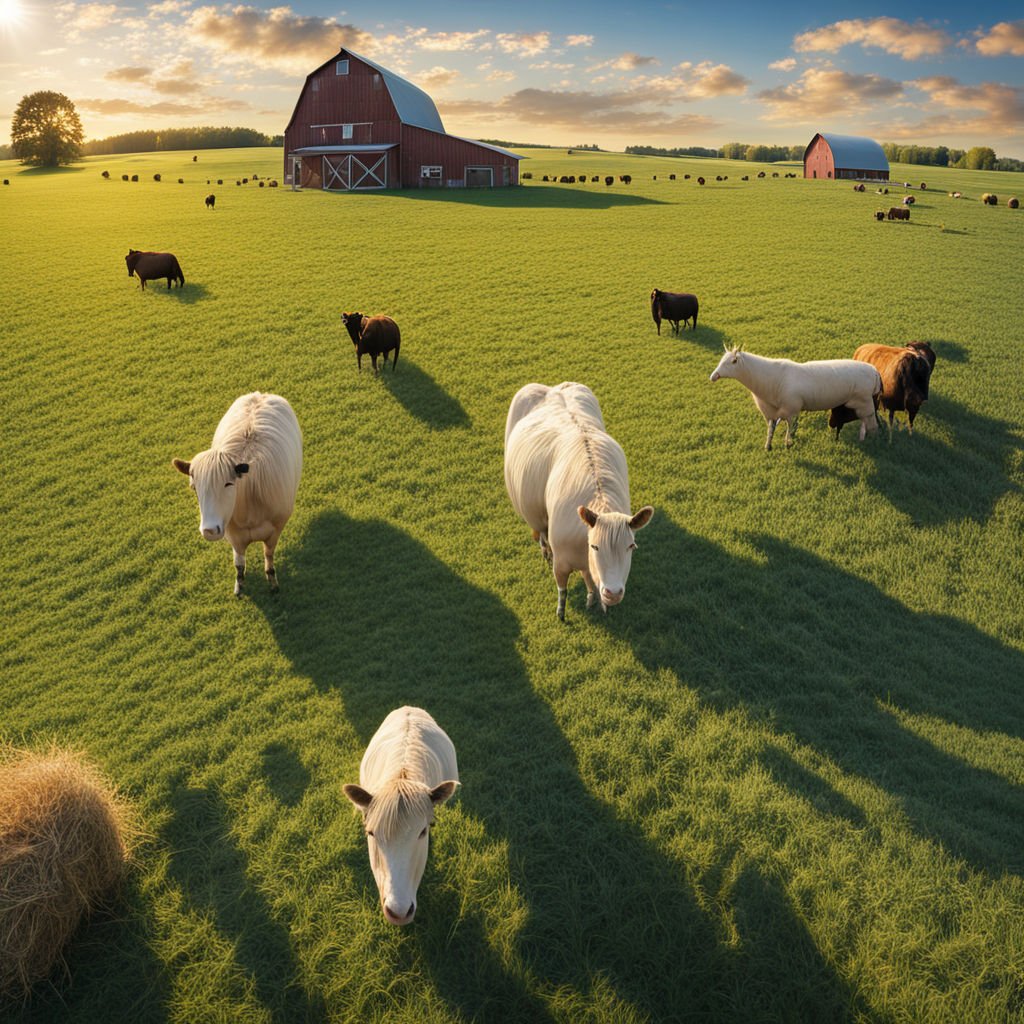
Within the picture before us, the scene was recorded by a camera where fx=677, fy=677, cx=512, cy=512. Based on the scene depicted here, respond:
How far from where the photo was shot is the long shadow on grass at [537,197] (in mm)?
44156

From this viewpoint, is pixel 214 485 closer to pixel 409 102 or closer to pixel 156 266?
pixel 156 266

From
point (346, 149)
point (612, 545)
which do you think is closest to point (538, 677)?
point (612, 545)

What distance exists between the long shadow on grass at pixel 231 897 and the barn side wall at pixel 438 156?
181 ft

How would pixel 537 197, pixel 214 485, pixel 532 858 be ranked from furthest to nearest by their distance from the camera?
pixel 537 197, pixel 214 485, pixel 532 858

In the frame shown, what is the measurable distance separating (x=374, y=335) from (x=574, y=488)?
10266 millimetres

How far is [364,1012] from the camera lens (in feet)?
16.0

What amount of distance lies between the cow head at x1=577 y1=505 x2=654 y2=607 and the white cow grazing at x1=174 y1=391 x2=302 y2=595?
4.64 metres

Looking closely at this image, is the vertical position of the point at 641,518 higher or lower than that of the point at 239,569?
higher

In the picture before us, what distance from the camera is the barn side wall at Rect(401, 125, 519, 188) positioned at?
52.7 metres

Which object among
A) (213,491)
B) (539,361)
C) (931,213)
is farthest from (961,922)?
(931,213)

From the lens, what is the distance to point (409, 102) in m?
55.6

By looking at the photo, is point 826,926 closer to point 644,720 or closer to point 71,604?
point 644,720

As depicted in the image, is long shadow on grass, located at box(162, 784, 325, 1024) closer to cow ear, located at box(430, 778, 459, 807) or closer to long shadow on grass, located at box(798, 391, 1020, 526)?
cow ear, located at box(430, 778, 459, 807)

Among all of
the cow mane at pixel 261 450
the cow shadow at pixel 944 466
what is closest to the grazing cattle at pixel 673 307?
the cow shadow at pixel 944 466
